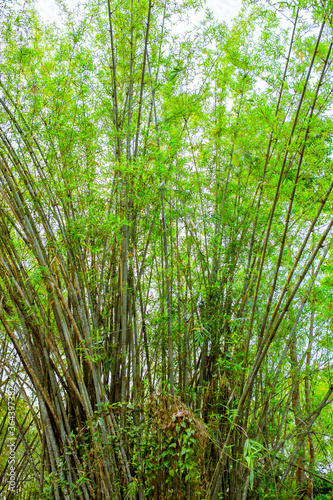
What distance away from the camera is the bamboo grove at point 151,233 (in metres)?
2.24

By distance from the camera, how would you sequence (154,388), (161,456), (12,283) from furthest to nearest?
(154,388) → (12,283) → (161,456)

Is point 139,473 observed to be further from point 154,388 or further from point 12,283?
point 12,283

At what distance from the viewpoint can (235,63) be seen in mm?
2727

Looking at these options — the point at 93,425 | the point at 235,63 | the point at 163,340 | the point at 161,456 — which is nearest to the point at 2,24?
the point at 235,63

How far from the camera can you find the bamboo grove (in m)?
2.24

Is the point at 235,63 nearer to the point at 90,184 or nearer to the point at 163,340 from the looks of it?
the point at 90,184

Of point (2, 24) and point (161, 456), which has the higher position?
point (2, 24)

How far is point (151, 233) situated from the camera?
9.75ft

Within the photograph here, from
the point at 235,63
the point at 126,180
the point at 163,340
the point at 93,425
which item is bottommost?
the point at 93,425

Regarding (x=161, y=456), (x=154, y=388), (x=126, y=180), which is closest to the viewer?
(x=161, y=456)

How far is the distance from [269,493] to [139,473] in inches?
45.1

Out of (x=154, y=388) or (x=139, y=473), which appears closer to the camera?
(x=139, y=473)

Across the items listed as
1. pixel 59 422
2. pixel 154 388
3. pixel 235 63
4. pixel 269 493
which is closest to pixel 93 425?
pixel 59 422

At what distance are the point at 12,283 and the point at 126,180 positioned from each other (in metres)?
1.03
